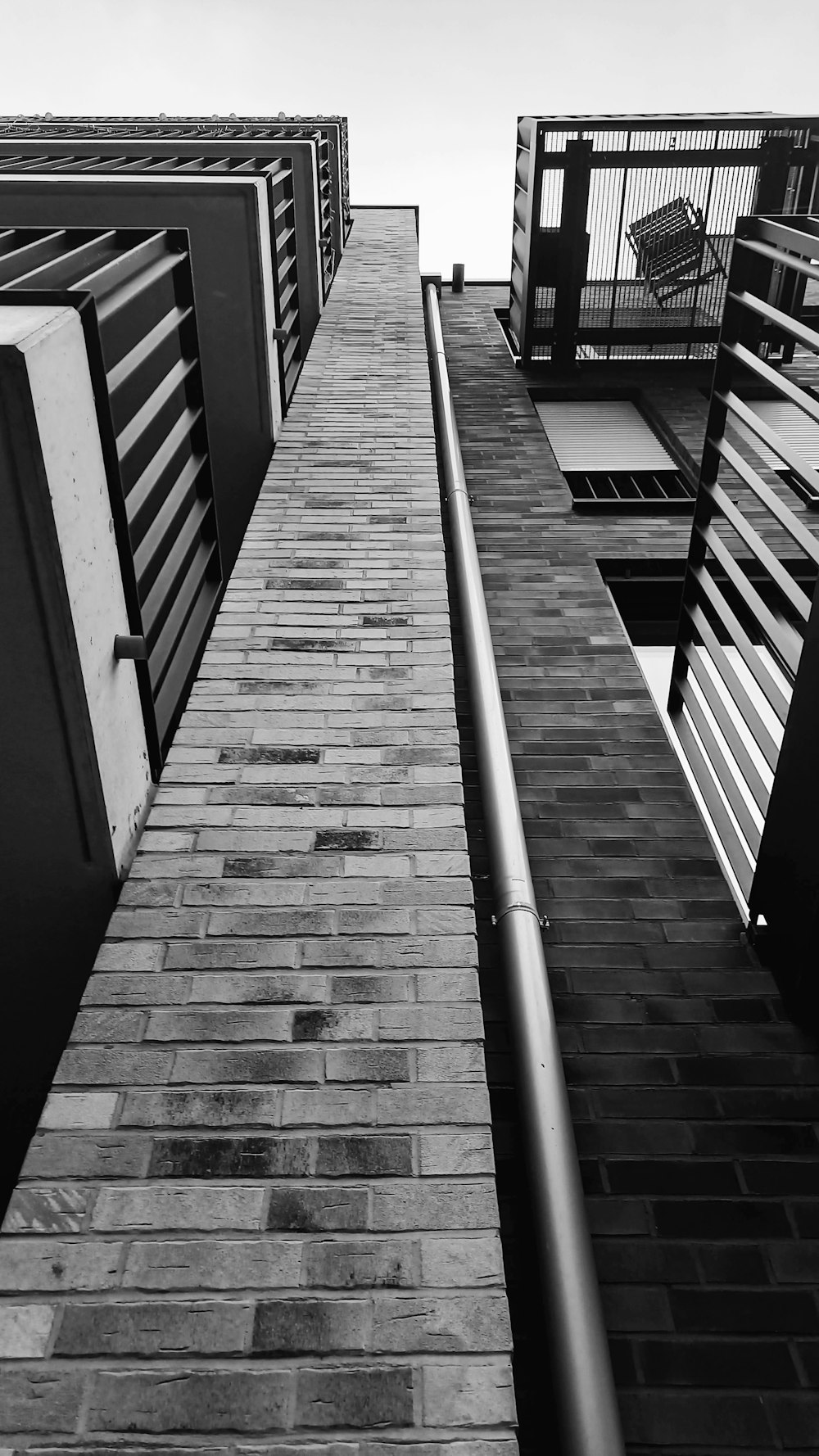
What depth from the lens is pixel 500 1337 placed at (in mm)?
1694

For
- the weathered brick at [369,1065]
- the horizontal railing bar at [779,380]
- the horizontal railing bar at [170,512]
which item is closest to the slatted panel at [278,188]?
the horizontal railing bar at [170,512]

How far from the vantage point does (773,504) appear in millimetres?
4500

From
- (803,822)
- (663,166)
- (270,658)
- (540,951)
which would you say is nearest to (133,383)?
(270,658)

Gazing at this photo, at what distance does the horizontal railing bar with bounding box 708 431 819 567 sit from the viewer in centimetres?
404

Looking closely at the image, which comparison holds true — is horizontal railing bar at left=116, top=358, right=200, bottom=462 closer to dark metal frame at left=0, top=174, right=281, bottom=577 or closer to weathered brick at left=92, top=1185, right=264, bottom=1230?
dark metal frame at left=0, top=174, right=281, bottom=577

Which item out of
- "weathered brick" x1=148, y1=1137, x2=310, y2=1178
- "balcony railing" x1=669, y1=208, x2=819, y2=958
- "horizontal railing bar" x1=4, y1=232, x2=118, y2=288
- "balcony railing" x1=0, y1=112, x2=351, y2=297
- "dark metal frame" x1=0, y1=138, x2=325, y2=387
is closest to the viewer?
"weathered brick" x1=148, y1=1137, x2=310, y2=1178

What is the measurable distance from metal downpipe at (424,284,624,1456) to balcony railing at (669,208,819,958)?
3.80ft

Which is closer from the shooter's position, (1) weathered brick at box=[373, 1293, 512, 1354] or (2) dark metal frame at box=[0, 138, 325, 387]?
(1) weathered brick at box=[373, 1293, 512, 1354]

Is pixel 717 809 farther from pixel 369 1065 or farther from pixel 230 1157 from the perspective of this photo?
pixel 230 1157

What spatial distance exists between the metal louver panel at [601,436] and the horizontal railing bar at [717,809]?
4.60 metres

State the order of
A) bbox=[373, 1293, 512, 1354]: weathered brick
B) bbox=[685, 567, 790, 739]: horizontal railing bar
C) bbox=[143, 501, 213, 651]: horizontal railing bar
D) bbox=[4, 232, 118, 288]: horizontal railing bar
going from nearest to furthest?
bbox=[373, 1293, 512, 1354]: weathered brick
bbox=[4, 232, 118, 288]: horizontal railing bar
bbox=[143, 501, 213, 651]: horizontal railing bar
bbox=[685, 567, 790, 739]: horizontal railing bar

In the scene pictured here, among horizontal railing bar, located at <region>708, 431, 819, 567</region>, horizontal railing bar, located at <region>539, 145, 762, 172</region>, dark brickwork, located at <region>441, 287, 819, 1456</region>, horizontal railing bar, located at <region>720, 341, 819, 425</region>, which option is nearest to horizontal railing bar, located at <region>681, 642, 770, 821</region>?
dark brickwork, located at <region>441, 287, 819, 1456</region>

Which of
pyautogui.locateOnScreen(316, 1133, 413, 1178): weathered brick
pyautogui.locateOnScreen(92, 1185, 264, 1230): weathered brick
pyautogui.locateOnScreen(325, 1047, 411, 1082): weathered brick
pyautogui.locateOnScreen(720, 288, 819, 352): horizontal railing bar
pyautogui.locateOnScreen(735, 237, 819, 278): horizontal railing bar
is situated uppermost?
pyautogui.locateOnScreen(735, 237, 819, 278): horizontal railing bar

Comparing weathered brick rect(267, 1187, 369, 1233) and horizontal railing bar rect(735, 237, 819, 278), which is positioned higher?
horizontal railing bar rect(735, 237, 819, 278)
